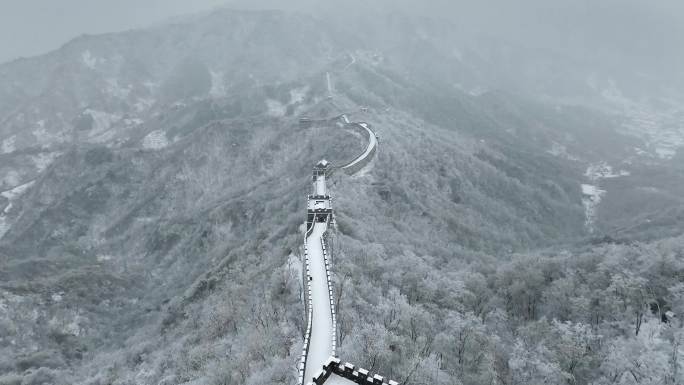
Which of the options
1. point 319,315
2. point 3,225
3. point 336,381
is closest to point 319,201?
point 319,315

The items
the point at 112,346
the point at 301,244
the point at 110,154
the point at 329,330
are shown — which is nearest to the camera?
the point at 329,330

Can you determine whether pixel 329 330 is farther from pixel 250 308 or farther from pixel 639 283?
pixel 639 283

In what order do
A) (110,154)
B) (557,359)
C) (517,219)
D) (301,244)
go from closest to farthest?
(557,359)
(301,244)
(517,219)
(110,154)

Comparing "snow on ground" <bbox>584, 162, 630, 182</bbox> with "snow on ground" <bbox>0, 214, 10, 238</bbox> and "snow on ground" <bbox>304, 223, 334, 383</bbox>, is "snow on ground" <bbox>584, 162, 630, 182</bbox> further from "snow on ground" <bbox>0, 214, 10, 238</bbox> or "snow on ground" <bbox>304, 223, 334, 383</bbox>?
"snow on ground" <bbox>0, 214, 10, 238</bbox>

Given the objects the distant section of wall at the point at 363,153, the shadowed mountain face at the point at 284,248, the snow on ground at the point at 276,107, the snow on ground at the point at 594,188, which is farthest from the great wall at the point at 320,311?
the snow on ground at the point at 276,107

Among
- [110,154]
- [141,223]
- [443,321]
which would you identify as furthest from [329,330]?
[110,154]

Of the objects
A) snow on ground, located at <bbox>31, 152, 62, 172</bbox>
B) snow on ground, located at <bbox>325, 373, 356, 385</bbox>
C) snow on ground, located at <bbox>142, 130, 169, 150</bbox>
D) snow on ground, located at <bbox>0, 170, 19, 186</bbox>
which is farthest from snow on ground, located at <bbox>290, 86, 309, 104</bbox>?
snow on ground, located at <bbox>325, 373, 356, 385</bbox>

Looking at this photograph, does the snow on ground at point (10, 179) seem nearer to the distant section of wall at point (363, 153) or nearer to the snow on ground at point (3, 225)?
the snow on ground at point (3, 225)

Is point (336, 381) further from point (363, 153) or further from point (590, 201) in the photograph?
point (590, 201)
